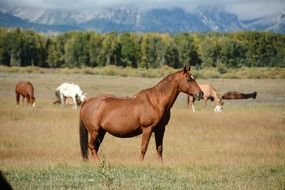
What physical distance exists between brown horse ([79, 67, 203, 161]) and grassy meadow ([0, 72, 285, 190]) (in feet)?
2.23

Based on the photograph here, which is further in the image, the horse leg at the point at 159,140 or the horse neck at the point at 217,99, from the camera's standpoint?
the horse neck at the point at 217,99

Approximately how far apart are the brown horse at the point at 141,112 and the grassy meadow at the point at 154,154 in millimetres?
680

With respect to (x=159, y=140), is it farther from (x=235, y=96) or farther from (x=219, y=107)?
(x=235, y=96)

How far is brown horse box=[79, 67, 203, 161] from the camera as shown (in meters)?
12.9

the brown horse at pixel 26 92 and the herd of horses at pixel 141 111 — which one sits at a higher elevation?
the herd of horses at pixel 141 111

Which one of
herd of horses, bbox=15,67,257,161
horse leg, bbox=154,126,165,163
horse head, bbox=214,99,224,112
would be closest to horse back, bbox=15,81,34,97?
horse head, bbox=214,99,224,112

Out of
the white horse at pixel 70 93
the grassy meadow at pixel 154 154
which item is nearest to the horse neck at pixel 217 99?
the grassy meadow at pixel 154 154

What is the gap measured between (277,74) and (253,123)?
2397 inches

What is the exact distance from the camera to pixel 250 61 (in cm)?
12500

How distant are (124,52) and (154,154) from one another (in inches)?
4036

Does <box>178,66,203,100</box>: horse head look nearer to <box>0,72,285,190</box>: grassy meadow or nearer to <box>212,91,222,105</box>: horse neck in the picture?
<box>0,72,285,190</box>: grassy meadow

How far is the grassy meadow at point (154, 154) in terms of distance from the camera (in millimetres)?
9508

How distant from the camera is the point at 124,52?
4675 inches

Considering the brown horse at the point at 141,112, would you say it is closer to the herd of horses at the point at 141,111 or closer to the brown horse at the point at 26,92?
the herd of horses at the point at 141,111
